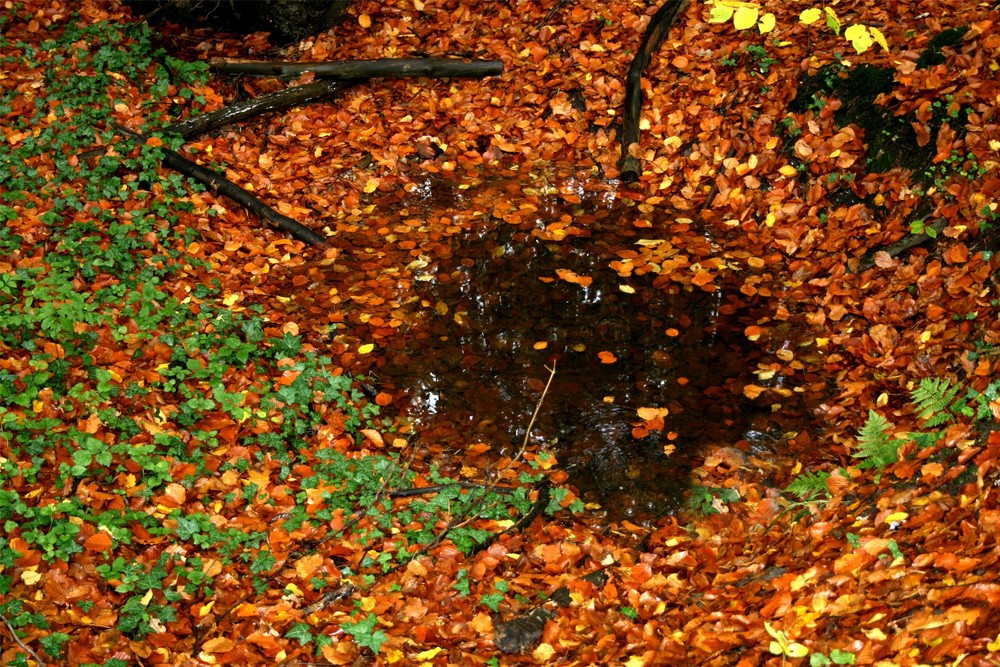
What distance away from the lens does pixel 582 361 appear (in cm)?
569

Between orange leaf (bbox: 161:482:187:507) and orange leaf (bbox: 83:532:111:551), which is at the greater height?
orange leaf (bbox: 161:482:187:507)

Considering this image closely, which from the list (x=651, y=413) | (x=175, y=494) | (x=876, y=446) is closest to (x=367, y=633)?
(x=175, y=494)

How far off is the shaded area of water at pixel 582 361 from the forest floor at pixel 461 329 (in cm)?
5

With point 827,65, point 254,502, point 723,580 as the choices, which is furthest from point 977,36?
point 254,502

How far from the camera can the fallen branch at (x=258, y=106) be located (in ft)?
24.5

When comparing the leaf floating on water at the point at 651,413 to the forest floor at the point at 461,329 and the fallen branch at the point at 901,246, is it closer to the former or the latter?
the forest floor at the point at 461,329

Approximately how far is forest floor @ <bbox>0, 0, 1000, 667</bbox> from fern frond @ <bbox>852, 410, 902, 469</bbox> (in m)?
0.02

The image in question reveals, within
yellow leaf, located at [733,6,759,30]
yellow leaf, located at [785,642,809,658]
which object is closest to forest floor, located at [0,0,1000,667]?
yellow leaf, located at [785,642,809,658]

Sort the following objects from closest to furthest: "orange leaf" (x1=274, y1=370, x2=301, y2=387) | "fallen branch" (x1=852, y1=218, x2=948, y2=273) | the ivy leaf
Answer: the ivy leaf → "orange leaf" (x1=274, y1=370, x2=301, y2=387) → "fallen branch" (x1=852, y1=218, x2=948, y2=273)

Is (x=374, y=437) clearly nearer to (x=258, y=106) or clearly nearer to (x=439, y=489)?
(x=439, y=489)

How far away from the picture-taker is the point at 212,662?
388 centimetres

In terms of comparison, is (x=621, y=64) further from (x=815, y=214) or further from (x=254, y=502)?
(x=254, y=502)

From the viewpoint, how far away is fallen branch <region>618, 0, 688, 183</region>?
23.4 ft

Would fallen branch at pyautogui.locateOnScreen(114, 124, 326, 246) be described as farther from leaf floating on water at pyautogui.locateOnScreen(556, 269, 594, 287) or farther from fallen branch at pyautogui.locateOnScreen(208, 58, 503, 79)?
leaf floating on water at pyautogui.locateOnScreen(556, 269, 594, 287)
